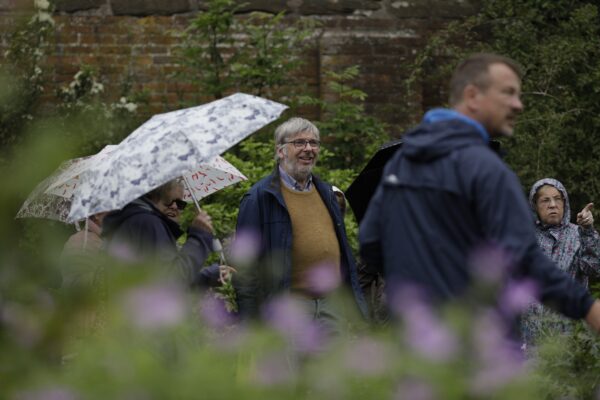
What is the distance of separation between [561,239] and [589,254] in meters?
0.17

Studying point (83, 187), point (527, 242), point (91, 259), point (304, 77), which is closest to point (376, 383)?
point (91, 259)

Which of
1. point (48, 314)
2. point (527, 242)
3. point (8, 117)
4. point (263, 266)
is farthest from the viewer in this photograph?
point (263, 266)

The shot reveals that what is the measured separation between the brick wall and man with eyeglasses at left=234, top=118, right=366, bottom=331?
13.8 feet

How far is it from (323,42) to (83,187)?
18.8 feet

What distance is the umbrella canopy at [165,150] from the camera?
4.63 metres

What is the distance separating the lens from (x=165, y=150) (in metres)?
4.85

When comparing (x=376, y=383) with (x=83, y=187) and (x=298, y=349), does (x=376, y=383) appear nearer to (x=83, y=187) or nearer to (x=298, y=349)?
(x=298, y=349)

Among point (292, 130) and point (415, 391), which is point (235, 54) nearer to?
point (292, 130)

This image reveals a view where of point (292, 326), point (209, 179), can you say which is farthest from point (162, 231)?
point (292, 326)

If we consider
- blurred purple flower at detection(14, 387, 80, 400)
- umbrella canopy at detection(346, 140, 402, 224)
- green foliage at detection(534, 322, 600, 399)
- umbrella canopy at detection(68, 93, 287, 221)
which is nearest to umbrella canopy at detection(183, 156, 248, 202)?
Result: umbrella canopy at detection(346, 140, 402, 224)

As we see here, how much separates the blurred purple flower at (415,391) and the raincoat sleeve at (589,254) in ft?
15.3

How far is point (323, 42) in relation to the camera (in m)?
10.4

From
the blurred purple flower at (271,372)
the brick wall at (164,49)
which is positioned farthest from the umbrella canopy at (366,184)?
the blurred purple flower at (271,372)

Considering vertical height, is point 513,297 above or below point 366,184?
above
